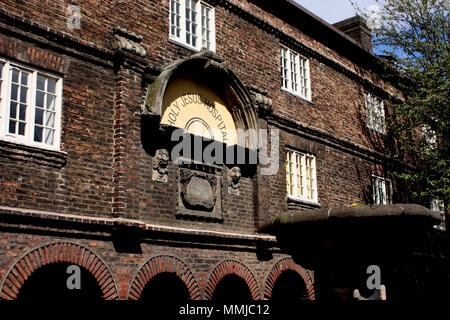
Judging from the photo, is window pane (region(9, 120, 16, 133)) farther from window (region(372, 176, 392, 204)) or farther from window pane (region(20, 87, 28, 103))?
window (region(372, 176, 392, 204))

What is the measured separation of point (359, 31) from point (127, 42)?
12643 millimetres


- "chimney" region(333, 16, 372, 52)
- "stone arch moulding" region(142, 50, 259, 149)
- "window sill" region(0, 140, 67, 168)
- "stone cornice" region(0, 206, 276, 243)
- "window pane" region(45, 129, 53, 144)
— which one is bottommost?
"stone cornice" region(0, 206, 276, 243)

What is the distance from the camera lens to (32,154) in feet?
28.2

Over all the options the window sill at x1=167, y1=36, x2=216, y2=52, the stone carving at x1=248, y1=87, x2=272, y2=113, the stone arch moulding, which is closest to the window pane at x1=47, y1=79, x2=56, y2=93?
the stone arch moulding

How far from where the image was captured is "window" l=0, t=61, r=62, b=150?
27.9 feet

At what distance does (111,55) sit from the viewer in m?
10.2

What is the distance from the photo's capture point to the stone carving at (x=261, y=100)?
13.2 meters

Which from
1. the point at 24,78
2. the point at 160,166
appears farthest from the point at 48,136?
the point at 160,166

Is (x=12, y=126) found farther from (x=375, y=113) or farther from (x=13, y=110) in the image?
(x=375, y=113)

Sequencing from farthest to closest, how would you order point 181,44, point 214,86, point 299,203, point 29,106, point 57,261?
point 299,203 → point 214,86 → point 181,44 → point 29,106 → point 57,261

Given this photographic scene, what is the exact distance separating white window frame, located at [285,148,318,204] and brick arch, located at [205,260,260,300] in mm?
2763
